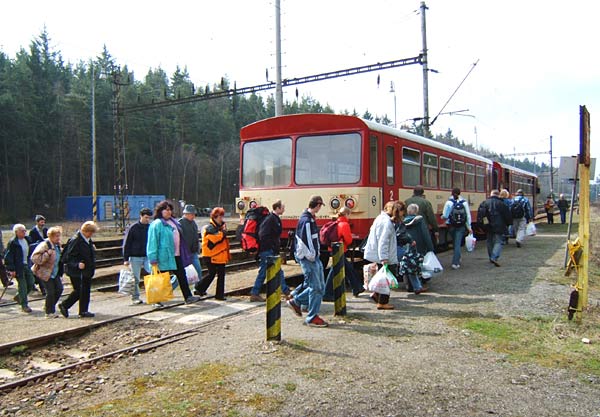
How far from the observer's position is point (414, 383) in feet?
15.6

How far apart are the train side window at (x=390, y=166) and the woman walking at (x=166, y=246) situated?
180 inches

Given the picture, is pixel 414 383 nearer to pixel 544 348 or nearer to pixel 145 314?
pixel 544 348

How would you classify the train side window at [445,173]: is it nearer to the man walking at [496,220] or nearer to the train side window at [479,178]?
the man walking at [496,220]

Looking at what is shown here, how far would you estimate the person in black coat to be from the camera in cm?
781

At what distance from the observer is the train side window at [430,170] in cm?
1347

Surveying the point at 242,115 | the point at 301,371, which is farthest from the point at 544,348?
the point at 242,115

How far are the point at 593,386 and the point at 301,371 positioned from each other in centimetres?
265

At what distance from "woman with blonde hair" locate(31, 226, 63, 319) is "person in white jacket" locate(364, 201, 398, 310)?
188 inches

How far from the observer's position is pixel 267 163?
37.8 feet

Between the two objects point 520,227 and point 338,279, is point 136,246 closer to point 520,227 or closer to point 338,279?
point 338,279

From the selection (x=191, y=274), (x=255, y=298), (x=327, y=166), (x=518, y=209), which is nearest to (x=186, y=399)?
(x=255, y=298)

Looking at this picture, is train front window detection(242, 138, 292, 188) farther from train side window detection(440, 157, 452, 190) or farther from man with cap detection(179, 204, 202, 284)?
train side window detection(440, 157, 452, 190)

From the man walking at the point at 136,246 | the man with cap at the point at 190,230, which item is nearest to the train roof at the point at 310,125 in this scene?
the man with cap at the point at 190,230

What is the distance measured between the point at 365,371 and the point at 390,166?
682 centimetres
